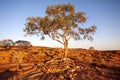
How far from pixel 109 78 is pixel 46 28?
11654 millimetres

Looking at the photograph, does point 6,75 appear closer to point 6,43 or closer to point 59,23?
point 59,23

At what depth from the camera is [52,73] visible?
55.6 feet

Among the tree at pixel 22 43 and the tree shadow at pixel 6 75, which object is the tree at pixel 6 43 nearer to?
the tree at pixel 22 43

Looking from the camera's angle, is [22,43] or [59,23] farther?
[22,43]

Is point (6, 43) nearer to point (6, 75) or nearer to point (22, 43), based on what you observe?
point (22, 43)

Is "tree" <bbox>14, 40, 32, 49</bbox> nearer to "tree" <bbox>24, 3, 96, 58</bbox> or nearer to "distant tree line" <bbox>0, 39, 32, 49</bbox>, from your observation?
"distant tree line" <bbox>0, 39, 32, 49</bbox>

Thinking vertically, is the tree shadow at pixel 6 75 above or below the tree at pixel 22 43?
below

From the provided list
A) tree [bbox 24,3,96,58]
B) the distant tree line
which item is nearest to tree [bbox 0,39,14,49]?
the distant tree line

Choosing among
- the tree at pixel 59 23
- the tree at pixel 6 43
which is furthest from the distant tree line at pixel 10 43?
the tree at pixel 59 23

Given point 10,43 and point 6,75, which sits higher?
point 10,43

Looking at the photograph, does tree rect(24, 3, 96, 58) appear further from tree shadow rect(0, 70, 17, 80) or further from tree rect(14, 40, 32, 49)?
tree rect(14, 40, 32, 49)

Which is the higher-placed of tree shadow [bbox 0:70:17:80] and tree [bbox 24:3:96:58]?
tree [bbox 24:3:96:58]

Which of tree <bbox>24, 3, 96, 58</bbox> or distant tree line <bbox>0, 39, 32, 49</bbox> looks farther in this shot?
distant tree line <bbox>0, 39, 32, 49</bbox>

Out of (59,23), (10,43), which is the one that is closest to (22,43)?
(10,43)
